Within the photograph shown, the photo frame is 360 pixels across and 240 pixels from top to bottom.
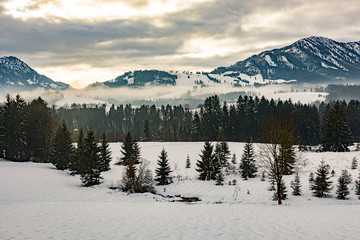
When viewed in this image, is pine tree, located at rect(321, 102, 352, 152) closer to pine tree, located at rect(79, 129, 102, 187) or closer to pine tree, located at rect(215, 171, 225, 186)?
pine tree, located at rect(215, 171, 225, 186)

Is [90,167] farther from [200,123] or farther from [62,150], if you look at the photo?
[200,123]

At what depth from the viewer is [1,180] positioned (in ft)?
101

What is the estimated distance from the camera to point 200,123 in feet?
316

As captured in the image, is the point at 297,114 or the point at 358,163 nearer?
the point at 358,163

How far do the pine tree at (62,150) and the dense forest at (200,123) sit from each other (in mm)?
7139

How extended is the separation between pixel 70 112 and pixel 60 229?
532 feet

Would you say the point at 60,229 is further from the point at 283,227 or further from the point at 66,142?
the point at 66,142

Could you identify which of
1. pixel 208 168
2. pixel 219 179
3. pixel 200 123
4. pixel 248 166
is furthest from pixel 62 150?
pixel 200 123

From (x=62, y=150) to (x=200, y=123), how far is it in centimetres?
6053

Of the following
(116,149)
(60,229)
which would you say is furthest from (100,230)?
(116,149)

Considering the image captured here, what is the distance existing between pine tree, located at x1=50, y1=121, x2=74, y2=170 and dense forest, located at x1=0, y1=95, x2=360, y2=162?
→ 714cm

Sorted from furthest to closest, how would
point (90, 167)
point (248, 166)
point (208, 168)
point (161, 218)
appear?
point (248, 166) < point (208, 168) < point (90, 167) < point (161, 218)

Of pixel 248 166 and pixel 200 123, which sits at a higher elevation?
pixel 200 123

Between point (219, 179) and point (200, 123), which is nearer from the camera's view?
point (219, 179)
